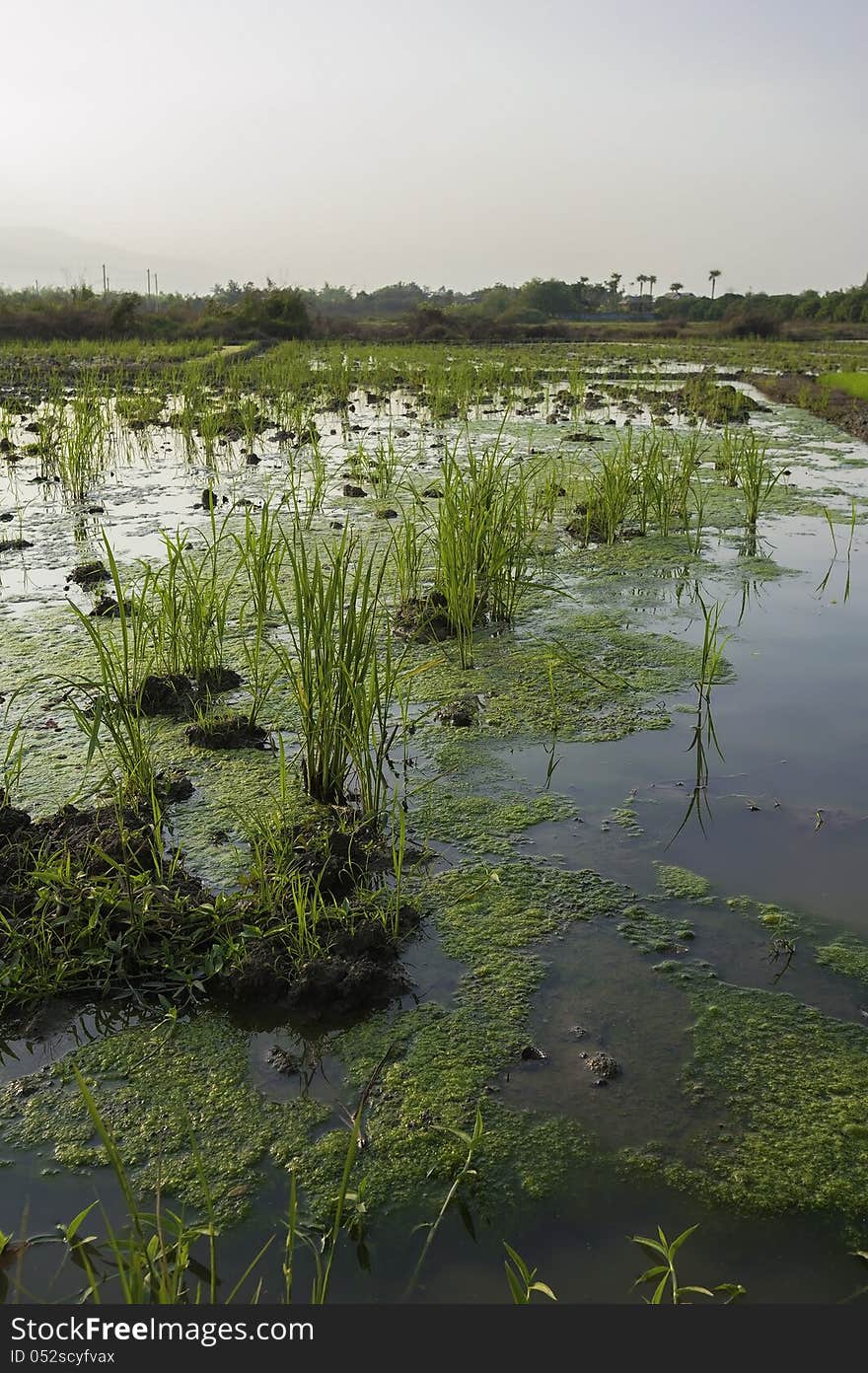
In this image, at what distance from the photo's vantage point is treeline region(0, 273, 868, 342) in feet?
72.0

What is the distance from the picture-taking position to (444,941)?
231cm

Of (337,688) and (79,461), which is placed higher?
(79,461)

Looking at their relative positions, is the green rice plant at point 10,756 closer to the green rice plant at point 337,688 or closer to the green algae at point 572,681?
the green rice plant at point 337,688

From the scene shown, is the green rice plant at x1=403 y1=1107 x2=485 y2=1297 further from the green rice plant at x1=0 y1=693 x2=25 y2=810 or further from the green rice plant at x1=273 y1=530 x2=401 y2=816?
the green rice plant at x1=0 y1=693 x2=25 y2=810

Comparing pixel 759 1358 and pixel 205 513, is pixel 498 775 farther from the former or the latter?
pixel 205 513

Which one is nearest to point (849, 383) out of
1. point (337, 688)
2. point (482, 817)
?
point (482, 817)

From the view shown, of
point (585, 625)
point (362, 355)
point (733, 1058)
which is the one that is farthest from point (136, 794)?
point (362, 355)

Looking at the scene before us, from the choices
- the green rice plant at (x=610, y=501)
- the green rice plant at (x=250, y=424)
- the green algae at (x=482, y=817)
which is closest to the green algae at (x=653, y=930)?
the green algae at (x=482, y=817)

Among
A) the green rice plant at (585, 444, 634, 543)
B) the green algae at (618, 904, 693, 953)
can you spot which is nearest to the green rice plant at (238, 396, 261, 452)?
the green rice plant at (585, 444, 634, 543)

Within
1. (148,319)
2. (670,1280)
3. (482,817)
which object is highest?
(148,319)

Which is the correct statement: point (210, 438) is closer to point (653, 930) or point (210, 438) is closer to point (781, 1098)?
point (653, 930)

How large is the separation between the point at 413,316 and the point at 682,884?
29470mm

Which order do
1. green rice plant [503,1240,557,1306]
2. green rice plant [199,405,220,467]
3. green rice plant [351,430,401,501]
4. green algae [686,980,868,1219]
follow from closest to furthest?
green rice plant [503,1240,557,1306], green algae [686,980,868,1219], green rice plant [351,430,401,501], green rice plant [199,405,220,467]

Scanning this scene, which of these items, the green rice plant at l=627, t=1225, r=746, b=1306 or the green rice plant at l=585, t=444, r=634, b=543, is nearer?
the green rice plant at l=627, t=1225, r=746, b=1306
